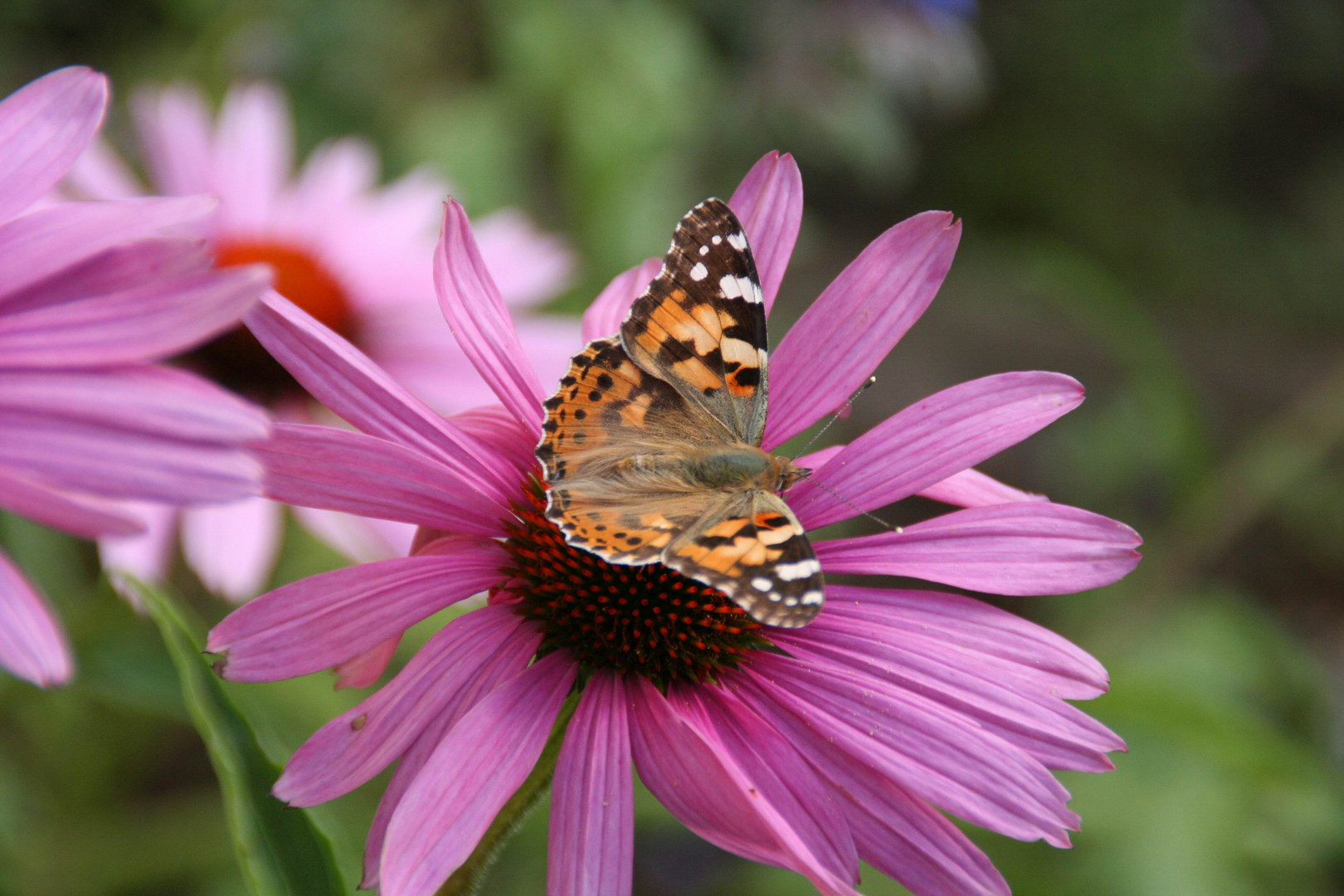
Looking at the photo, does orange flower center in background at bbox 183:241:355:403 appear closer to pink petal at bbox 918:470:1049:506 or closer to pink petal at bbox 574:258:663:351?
pink petal at bbox 574:258:663:351

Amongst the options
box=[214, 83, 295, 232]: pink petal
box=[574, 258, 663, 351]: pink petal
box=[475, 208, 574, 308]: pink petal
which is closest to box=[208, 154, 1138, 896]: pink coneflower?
box=[574, 258, 663, 351]: pink petal

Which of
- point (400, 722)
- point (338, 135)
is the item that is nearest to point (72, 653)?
point (400, 722)

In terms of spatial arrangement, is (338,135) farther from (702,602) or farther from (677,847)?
(702,602)

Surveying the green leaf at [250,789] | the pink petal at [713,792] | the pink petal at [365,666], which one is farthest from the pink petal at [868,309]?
the green leaf at [250,789]

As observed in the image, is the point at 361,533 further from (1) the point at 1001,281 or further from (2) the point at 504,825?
(1) the point at 1001,281

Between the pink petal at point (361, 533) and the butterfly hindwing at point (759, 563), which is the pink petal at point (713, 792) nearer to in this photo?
the butterfly hindwing at point (759, 563)
